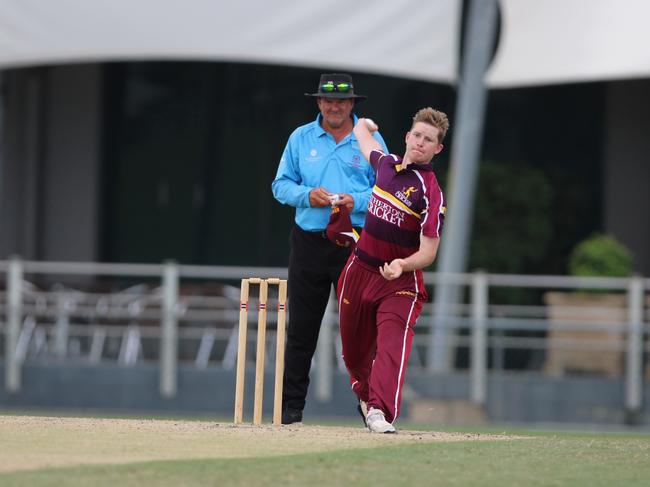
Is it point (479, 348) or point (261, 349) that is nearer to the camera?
point (261, 349)

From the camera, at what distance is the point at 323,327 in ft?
49.1

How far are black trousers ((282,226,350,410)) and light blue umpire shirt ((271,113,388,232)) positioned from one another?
11 cm

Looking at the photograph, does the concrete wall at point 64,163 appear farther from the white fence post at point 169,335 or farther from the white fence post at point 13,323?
the white fence post at point 169,335

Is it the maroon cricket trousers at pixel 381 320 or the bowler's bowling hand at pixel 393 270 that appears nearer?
the bowler's bowling hand at pixel 393 270

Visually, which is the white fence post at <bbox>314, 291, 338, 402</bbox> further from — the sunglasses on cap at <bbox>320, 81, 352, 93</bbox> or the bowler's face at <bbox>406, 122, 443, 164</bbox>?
the bowler's face at <bbox>406, 122, 443, 164</bbox>

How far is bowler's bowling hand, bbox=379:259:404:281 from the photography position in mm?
7980

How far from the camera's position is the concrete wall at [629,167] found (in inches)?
745

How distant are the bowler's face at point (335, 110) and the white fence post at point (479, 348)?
21.9ft

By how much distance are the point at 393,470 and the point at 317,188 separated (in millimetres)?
2207

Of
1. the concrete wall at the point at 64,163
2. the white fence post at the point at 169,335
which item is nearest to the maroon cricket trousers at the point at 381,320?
the white fence post at the point at 169,335

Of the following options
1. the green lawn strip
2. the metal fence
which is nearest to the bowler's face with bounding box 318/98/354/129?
the green lawn strip

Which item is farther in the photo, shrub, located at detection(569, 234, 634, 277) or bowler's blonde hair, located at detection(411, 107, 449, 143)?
shrub, located at detection(569, 234, 634, 277)

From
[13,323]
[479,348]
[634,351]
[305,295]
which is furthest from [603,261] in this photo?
[305,295]

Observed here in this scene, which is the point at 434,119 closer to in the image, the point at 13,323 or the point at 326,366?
the point at 326,366
